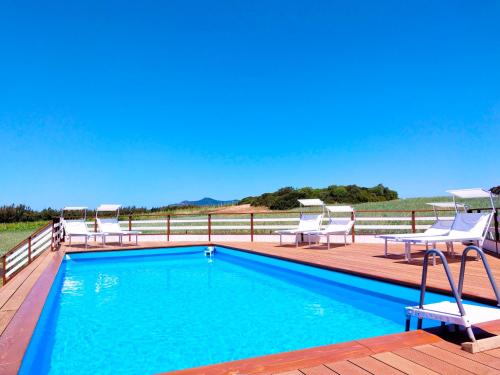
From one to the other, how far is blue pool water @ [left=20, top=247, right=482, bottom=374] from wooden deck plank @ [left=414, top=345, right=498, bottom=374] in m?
1.48

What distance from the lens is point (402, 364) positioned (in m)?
1.97

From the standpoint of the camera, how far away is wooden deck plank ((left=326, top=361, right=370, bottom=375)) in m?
1.88

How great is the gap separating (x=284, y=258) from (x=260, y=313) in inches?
103

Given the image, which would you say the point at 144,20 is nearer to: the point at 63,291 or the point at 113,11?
the point at 113,11

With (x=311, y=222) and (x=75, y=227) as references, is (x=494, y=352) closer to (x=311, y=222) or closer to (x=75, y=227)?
(x=311, y=222)

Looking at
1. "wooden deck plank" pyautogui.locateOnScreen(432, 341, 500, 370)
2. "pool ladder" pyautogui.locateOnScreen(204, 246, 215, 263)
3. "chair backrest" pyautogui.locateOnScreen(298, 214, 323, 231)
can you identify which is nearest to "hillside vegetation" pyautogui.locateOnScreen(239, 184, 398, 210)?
"pool ladder" pyautogui.locateOnScreen(204, 246, 215, 263)

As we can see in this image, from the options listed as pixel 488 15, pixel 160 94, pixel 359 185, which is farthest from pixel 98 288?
pixel 359 185

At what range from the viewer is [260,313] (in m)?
4.53

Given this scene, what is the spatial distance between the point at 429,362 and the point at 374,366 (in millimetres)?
303

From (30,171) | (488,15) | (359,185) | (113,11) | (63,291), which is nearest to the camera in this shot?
(63,291)

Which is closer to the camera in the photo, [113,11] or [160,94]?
[113,11]

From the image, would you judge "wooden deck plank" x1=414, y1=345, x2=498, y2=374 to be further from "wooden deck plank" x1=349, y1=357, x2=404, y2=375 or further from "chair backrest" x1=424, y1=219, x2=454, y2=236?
"chair backrest" x1=424, y1=219, x2=454, y2=236

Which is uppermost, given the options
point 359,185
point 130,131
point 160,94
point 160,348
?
point 160,94

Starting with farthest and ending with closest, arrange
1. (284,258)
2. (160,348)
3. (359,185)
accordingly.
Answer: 1. (359,185)
2. (284,258)
3. (160,348)
